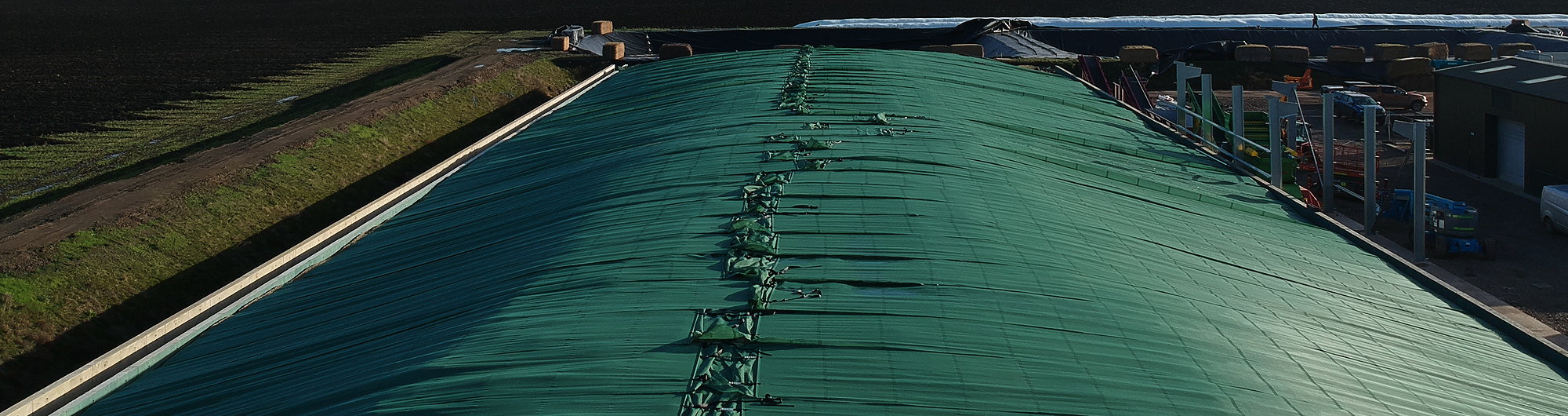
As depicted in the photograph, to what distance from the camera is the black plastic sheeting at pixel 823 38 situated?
181 ft

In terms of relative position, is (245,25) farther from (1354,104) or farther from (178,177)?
(1354,104)

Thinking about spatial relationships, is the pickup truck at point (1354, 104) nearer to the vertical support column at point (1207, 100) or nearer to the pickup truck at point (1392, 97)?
the pickup truck at point (1392, 97)

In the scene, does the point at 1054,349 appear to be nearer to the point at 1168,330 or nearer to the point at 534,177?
the point at 1168,330

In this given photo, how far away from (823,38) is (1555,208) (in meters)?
35.7

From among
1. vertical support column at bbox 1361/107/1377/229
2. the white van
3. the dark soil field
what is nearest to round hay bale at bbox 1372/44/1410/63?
the white van

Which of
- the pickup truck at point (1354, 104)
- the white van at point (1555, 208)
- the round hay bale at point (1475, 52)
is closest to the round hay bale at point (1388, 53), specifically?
the round hay bale at point (1475, 52)

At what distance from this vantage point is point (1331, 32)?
57688 mm

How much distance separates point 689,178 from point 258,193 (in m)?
15.6

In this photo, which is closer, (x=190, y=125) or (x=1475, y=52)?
(x=190, y=125)

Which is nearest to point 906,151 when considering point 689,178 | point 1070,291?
point 689,178

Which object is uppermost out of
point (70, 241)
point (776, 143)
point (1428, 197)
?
point (776, 143)

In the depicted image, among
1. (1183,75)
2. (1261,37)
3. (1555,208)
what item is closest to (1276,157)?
(1183,75)

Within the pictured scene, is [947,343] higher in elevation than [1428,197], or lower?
higher

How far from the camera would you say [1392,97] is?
150ft
